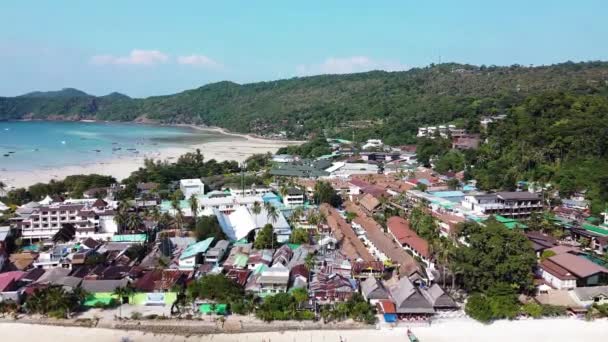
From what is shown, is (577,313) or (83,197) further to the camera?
(83,197)

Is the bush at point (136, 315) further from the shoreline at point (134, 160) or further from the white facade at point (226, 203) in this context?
the shoreline at point (134, 160)

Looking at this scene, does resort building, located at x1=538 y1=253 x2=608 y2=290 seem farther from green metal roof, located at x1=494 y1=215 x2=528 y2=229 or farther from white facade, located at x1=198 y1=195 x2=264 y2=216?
white facade, located at x1=198 y1=195 x2=264 y2=216

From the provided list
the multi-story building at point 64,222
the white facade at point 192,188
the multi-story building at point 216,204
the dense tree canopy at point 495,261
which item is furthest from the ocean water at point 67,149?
the dense tree canopy at point 495,261

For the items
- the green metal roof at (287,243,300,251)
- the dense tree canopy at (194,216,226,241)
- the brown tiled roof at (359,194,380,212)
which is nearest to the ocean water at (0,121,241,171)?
the dense tree canopy at (194,216,226,241)

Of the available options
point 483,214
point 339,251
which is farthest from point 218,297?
point 483,214

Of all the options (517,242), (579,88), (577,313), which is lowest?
(577,313)

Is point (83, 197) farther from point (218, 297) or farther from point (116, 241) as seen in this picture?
point (218, 297)

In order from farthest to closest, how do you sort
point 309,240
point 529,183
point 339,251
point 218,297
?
1. point 529,183
2. point 309,240
3. point 339,251
4. point 218,297

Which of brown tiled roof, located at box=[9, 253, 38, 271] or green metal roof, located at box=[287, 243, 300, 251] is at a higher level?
green metal roof, located at box=[287, 243, 300, 251]
